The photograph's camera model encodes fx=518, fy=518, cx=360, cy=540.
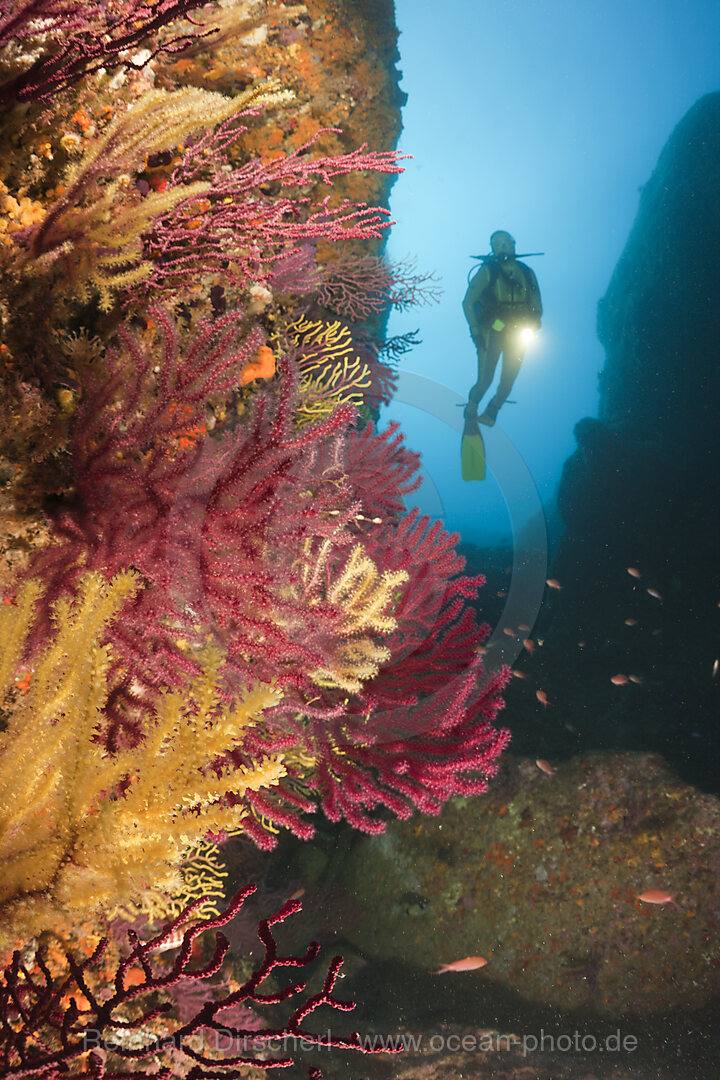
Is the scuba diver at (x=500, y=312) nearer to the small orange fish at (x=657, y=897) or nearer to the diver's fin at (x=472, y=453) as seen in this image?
the diver's fin at (x=472, y=453)

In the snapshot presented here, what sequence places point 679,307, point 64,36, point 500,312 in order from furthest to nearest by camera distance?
point 679,307 → point 500,312 → point 64,36

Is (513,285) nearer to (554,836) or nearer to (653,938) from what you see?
(554,836)

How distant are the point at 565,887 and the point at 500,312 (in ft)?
→ 35.4

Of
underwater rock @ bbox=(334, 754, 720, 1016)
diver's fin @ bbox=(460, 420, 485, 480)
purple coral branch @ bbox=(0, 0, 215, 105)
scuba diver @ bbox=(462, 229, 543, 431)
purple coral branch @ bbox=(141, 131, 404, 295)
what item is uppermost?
scuba diver @ bbox=(462, 229, 543, 431)

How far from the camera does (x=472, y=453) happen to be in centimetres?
1189

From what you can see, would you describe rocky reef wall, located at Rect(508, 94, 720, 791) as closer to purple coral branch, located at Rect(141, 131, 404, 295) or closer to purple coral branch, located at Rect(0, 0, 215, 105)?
purple coral branch, located at Rect(141, 131, 404, 295)

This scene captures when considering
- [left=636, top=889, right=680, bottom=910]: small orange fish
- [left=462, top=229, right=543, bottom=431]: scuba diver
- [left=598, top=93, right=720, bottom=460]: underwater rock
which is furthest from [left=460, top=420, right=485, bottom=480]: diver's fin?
[left=636, top=889, right=680, bottom=910]: small orange fish

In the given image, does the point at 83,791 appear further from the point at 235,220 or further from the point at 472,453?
the point at 472,453

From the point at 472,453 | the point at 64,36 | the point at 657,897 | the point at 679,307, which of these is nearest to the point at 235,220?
the point at 64,36

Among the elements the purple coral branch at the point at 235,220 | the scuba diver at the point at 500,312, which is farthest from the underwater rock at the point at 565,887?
the scuba diver at the point at 500,312

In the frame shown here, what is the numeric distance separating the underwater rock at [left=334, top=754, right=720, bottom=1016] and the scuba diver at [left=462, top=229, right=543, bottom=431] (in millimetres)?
7605

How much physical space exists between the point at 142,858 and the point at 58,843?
270 mm

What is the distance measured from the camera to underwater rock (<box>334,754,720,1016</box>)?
5.11m

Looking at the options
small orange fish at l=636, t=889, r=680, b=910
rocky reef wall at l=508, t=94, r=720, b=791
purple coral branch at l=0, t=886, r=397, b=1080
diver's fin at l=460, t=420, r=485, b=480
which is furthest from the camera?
diver's fin at l=460, t=420, r=485, b=480
